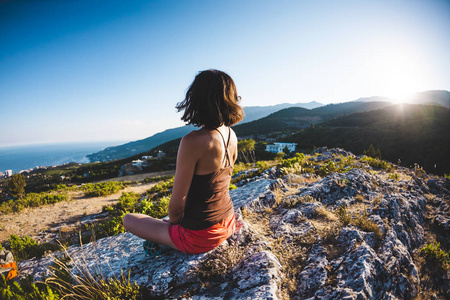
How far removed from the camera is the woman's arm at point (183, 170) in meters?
1.88

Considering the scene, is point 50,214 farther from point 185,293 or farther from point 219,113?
point 219,113

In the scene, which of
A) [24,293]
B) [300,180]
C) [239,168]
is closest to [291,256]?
[24,293]

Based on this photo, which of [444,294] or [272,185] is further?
[272,185]

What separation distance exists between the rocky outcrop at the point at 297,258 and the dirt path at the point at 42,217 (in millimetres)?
4250

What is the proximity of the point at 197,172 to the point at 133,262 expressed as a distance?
173 cm

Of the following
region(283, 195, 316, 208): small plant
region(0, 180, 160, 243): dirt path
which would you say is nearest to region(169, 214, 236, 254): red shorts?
region(283, 195, 316, 208): small plant

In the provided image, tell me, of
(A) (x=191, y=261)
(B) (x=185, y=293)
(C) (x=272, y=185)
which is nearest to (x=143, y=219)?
(A) (x=191, y=261)

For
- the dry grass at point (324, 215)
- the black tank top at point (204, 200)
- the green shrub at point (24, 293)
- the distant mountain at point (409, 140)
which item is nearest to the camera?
the green shrub at point (24, 293)

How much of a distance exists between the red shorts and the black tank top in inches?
3.0

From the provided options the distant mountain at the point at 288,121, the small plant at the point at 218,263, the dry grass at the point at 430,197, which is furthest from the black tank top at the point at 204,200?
the distant mountain at the point at 288,121

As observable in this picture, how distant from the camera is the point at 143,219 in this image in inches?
97.1

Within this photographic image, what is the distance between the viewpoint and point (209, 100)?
6.48 ft

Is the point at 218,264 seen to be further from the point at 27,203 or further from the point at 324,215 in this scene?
the point at 27,203

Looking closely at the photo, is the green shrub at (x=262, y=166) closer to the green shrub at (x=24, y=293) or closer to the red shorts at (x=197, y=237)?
the red shorts at (x=197, y=237)
